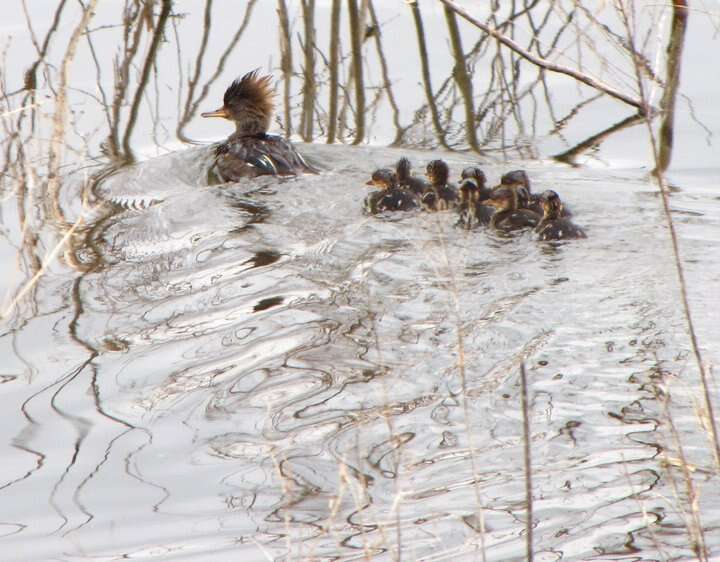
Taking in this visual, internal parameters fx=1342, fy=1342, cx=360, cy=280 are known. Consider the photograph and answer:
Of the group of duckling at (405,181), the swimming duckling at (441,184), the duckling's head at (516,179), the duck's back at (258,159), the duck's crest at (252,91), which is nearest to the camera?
the group of duckling at (405,181)

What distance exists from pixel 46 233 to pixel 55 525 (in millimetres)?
2337

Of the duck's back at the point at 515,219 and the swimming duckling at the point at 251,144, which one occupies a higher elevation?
the swimming duckling at the point at 251,144

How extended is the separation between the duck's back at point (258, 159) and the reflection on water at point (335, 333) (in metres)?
0.07

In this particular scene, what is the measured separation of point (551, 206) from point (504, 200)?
25cm

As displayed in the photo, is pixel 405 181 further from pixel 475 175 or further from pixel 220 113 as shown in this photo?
pixel 220 113

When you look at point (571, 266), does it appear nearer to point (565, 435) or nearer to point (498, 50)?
point (565, 435)

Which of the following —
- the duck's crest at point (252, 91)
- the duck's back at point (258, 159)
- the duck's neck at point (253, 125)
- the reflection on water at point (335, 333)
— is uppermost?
the duck's crest at point (252, 91)

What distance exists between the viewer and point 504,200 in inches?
224

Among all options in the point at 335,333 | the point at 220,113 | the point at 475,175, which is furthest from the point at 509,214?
the point at 220,113

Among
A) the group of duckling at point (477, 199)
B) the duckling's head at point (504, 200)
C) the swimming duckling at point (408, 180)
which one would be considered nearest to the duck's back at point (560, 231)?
the group of duckling at point (477, 199)

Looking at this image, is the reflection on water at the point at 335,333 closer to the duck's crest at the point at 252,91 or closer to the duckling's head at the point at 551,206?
the duckling's head at the point at 551,206

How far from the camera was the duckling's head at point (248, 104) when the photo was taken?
678 centimetres

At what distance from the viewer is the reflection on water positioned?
11.7 feet

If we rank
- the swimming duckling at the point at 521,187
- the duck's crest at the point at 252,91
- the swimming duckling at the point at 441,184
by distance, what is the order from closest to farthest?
the swimming duckling at the point at 521,187, the swimming duckling at the point at 441,184, the duck's crest at the point at 252,91
